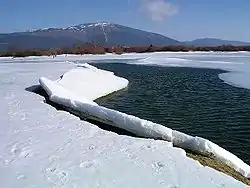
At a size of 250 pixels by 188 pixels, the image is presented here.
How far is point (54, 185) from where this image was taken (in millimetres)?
5242

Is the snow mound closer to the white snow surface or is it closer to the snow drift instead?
the snow drift

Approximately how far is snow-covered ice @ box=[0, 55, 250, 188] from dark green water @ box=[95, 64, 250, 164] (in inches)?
102

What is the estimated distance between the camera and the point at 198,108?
13.6 meters

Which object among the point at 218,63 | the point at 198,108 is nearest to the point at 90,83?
the point at 198,108

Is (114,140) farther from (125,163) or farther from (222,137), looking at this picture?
(222,137)

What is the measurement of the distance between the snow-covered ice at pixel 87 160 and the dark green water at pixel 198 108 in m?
2.60

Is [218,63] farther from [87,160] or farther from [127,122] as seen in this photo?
[87,160]

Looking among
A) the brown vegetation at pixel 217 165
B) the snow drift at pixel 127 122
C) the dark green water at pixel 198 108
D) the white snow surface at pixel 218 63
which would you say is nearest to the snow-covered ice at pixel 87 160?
the brown vegetation at pixel 217 165

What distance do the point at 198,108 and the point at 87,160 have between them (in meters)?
Answer: 8.03

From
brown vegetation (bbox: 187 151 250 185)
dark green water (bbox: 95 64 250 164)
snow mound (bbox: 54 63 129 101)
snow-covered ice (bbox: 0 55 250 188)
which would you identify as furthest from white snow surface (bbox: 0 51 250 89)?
snow-covered ice (bbox: 0 55 250 188)

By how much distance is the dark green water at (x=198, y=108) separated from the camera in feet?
32.8

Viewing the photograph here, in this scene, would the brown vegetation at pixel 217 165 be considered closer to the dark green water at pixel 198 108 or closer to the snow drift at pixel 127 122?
the snow drift at pixel 127 122

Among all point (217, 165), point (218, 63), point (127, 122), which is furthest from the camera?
point (218, 63)

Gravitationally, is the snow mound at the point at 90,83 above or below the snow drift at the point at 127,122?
below
